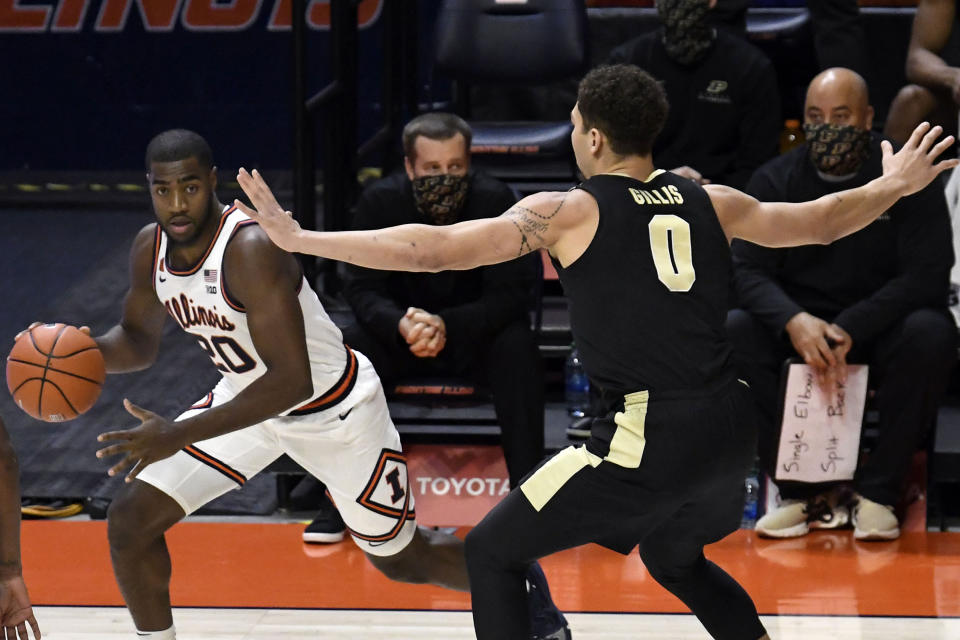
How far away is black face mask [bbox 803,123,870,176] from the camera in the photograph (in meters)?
5.58

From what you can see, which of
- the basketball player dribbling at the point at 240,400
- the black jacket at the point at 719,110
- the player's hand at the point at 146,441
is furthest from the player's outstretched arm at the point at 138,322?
the black jacket at the point at 719,110

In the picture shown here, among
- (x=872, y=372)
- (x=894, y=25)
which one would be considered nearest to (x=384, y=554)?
(x=872, y=372)

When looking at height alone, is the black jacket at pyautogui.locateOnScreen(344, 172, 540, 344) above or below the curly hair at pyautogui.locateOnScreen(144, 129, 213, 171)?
below

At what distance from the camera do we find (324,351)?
169 inches

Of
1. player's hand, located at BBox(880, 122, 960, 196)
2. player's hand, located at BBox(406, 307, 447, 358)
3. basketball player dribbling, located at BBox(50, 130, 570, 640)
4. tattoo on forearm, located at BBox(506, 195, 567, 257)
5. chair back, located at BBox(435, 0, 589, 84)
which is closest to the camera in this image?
tattoo on forearm, located at BBox(506, 195, 567, 257)

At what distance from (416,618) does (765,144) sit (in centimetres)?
291

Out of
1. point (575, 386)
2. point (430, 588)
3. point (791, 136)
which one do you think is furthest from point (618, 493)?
point (791, 136)

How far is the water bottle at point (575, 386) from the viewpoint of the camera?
611 centimetres

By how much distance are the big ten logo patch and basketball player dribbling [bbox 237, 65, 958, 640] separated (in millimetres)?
2231

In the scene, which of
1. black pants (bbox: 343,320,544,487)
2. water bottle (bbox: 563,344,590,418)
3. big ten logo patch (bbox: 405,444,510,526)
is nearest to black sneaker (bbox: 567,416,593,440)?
water bottle (bbox: 563,344,590,418)

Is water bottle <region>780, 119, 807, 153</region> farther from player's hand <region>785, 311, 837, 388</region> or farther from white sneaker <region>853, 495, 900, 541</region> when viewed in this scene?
white sneaker <region>853, 495, 900, 541</region>

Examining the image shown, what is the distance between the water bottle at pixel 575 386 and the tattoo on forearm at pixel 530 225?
2.71 meters

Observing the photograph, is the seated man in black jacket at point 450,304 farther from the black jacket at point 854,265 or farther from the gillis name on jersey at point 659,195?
the gillis name on jersey at point 659,195

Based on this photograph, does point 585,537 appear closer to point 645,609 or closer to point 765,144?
point 645,609
